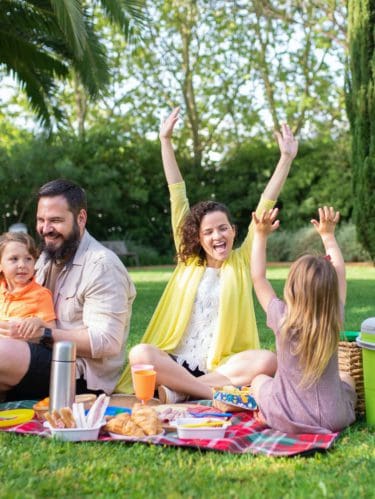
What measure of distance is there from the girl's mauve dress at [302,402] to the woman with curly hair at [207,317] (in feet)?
2.13

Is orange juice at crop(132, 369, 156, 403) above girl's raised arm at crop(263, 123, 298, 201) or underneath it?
underneath

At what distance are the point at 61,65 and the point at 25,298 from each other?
28.0 ft

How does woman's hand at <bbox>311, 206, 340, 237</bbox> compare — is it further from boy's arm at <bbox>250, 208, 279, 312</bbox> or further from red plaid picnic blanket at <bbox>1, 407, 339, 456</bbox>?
red plaid picnic blanket at <bbox>1, 407, 339, 456</bbox>

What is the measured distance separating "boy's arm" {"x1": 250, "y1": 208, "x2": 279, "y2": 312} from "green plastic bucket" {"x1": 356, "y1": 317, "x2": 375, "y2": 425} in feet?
1.71

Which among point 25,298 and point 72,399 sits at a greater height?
point 25,298

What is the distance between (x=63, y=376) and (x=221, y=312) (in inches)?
46.7

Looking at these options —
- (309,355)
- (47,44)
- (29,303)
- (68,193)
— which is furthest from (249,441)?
(47,44)

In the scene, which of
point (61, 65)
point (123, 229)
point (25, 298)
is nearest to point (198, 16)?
point (123, 229)

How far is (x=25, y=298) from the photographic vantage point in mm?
4172

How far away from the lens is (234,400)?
3.95m

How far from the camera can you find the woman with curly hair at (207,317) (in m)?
4.27

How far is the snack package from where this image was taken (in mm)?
3934

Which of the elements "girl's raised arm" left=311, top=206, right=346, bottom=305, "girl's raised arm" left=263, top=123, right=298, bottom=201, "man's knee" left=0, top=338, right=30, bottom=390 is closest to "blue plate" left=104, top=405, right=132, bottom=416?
"man's knee" left=0, top=338, right=30, bottom=390

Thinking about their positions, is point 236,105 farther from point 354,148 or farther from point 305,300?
point 305,300
